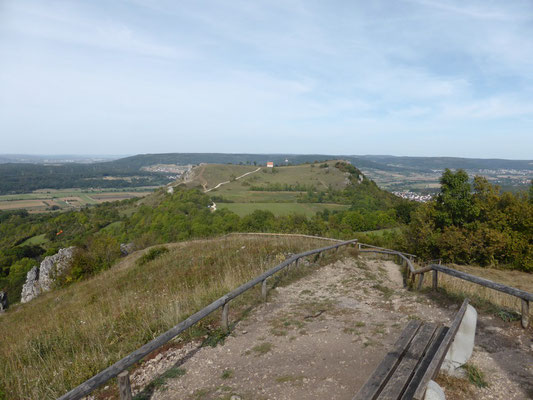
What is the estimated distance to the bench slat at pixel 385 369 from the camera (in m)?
3.14

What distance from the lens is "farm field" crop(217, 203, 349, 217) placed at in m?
73.6

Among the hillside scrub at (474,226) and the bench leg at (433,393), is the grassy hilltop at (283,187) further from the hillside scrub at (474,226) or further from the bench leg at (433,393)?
the bench leg at (433,393)

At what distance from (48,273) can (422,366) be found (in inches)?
1698

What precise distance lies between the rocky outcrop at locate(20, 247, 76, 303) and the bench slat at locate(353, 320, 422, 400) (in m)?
35.0

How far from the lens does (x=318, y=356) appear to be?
484 cm

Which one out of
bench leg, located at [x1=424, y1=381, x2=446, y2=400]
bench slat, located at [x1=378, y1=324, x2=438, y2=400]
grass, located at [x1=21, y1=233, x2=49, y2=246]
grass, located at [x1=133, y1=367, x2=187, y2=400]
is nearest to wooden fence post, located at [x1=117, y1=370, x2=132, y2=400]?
grass, located at [x1=133, y1=367, x2=187, y2=400]

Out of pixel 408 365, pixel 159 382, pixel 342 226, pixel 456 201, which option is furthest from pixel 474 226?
pixel 342 226

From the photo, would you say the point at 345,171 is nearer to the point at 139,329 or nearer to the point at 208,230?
the point at 208,230

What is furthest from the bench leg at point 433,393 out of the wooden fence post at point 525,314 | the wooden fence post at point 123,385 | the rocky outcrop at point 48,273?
the rocky outcrop at point 48,273

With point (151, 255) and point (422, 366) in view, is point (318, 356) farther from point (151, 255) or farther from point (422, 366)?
point (151, 255)

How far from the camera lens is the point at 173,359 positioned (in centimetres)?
501

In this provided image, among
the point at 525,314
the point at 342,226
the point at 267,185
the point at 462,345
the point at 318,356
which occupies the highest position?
the point at 462,345

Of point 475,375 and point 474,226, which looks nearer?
point 475,375

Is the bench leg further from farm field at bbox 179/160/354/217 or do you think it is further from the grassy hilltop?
the grassy hilltop
